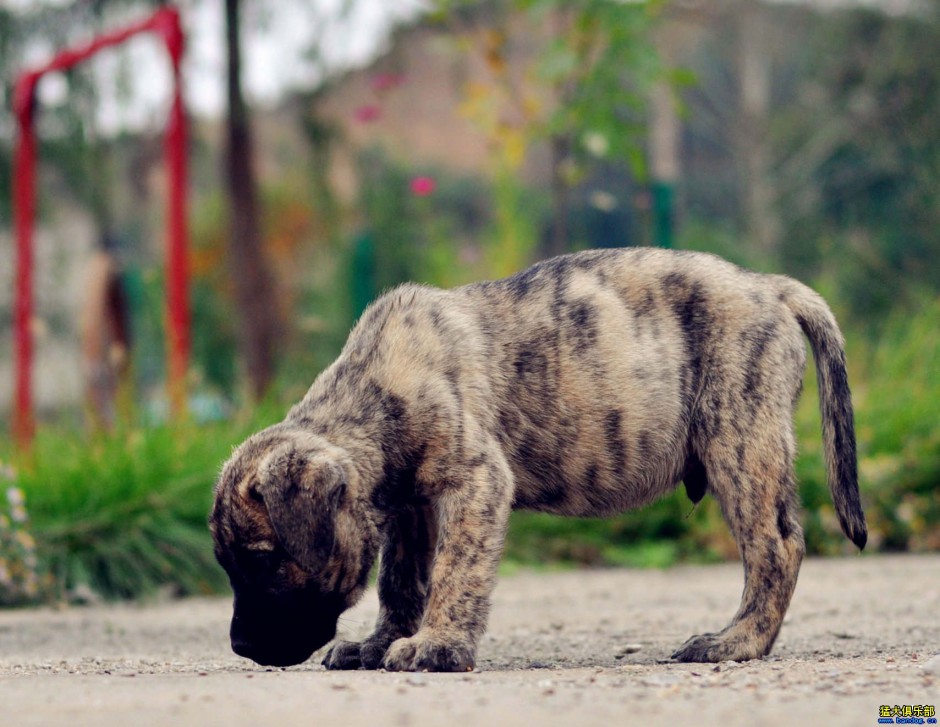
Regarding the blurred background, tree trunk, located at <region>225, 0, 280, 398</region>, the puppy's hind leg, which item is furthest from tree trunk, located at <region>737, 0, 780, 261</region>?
the puppy's hind leg

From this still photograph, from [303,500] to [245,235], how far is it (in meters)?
7.30

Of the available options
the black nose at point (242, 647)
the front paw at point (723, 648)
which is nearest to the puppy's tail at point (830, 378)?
the front paw at point (723, 648)

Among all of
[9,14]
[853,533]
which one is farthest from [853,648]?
[9,14]

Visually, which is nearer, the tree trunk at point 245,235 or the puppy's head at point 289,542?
the puppy's head at point 289,542

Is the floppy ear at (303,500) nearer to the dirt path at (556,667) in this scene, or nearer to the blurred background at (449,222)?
the dirt path at (556,667)

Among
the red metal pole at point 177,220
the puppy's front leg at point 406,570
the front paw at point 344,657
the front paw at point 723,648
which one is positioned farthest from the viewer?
the red metal pole at point 177,220

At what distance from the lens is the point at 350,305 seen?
13305 millimetres

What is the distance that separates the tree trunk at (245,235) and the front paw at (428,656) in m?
6.62

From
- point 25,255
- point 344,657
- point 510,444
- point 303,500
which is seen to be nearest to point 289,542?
point 303,500

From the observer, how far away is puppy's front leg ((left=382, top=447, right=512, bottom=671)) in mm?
3740

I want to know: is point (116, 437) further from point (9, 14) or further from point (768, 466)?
point (9, 14)

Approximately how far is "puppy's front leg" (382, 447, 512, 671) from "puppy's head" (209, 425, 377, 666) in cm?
25

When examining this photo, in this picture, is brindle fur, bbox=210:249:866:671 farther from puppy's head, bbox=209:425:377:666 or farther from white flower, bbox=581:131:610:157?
white flower, bbox=581:131:610:157

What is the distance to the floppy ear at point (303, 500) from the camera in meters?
3.68
